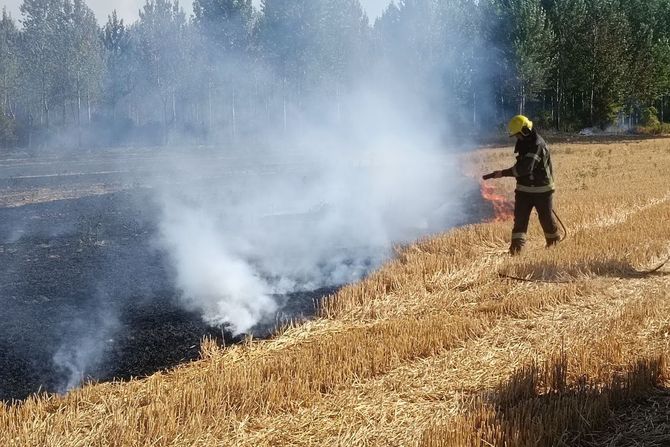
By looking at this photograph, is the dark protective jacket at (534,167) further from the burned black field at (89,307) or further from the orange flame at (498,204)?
the burned black field at (89,307)

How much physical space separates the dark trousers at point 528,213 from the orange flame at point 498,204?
82.0 inches

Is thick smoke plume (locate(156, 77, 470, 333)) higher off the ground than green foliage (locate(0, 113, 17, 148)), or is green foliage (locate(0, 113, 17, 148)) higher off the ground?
green foliage (locate(0, 113, 17, 148))

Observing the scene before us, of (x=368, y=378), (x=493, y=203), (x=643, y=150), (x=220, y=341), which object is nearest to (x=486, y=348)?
(x=368, y=378)

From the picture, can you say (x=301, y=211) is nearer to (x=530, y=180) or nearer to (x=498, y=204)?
(x=498, y=204)

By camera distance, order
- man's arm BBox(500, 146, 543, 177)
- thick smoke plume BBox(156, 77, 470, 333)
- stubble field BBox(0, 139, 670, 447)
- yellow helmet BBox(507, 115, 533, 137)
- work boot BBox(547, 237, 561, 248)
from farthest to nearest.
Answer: work boot BBox(547, 237, 561, 248) < man's arm BBox(500, 146, 543, 177) < yellow helmet BBox(507, 115, 533, 137) < thick smoke plume BBox(156, 77, 470, 333) < stubble field BBox(0, 139, 670, 447)

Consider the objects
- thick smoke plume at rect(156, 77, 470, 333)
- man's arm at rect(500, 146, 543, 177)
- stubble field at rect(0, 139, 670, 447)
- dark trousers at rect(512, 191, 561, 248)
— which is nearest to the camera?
stubble field at rect(0, 139, 670, 447)

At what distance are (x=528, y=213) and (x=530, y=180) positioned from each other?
0.45 metres

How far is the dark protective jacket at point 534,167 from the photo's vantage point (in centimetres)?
755

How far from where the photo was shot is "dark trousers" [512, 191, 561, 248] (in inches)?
302

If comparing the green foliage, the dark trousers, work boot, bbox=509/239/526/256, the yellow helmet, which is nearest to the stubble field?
work boot, bbox=509/239/526/256

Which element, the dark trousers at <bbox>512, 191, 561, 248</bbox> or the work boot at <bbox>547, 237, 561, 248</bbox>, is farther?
the work boot at <bbox>547, 237, 561, 248</bbox>

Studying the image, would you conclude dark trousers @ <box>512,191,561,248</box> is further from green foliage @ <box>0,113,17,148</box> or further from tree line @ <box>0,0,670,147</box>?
green foliage @ <box>0,113,17,148</box>

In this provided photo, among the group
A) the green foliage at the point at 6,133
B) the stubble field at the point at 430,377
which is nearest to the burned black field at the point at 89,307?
the stubble field at the point at 430,377

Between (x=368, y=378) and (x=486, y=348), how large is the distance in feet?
3.66
